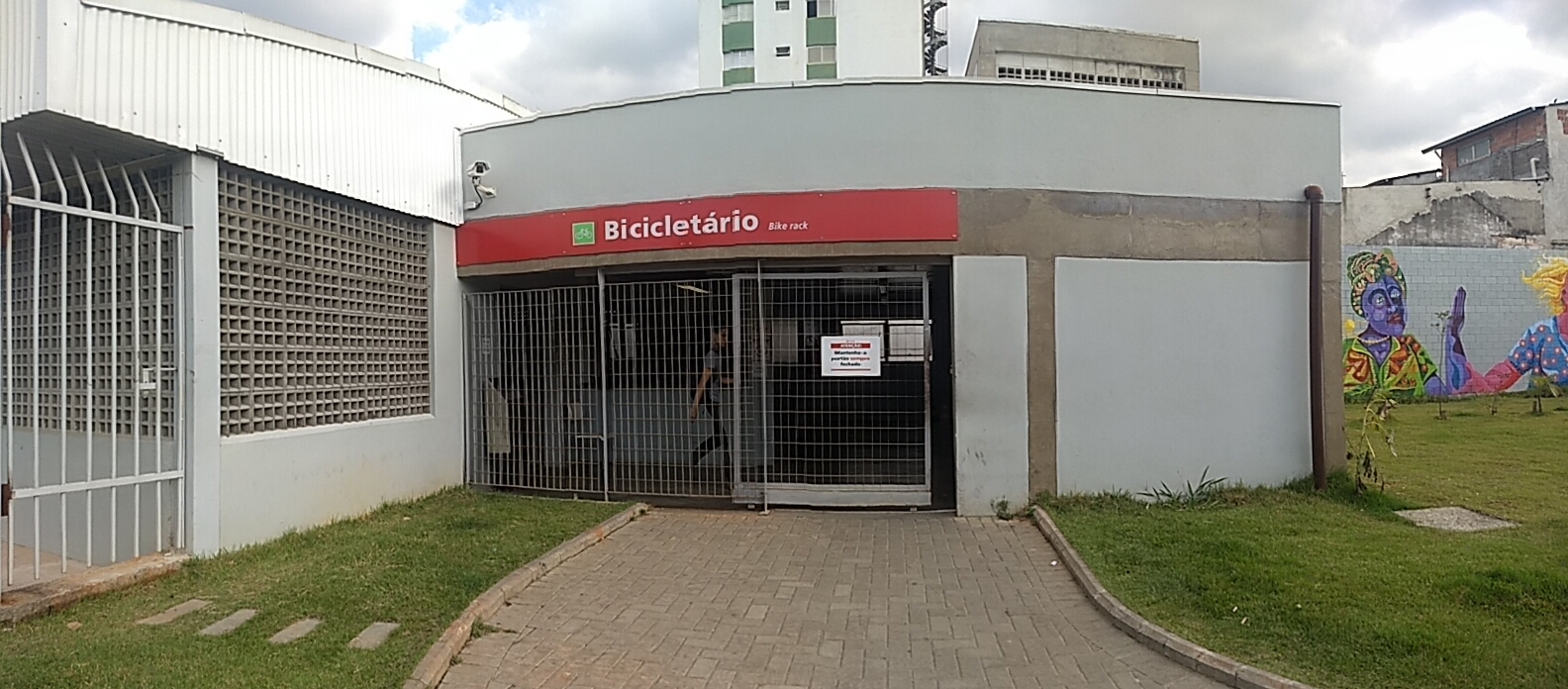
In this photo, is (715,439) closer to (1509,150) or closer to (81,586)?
(81,586)

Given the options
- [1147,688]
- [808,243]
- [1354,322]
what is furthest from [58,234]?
[1354,322]

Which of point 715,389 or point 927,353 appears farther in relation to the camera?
point 715,389

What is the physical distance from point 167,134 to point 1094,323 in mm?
6926

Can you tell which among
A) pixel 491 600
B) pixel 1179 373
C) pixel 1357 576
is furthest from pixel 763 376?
pixel 1357 576

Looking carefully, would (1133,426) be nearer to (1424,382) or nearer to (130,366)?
(130,366)

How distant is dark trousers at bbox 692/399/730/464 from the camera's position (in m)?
8.17

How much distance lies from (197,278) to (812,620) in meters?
4.66

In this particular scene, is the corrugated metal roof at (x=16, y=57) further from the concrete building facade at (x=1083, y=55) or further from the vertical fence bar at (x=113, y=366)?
the concrete building facade at (x=1083, y=55)

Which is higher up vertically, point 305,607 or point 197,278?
point 197,278

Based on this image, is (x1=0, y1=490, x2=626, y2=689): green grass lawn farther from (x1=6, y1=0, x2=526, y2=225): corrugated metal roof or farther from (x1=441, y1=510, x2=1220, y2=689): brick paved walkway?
(x1=6, y1=0, x2=526, y2=225): corrugated metal roof

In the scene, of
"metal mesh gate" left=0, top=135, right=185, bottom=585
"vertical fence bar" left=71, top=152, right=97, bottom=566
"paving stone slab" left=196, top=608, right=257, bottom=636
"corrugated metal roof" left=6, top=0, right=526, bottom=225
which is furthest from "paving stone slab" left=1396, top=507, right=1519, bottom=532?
"vertical fence bar" left=71, top=152, right=97, bottom=566

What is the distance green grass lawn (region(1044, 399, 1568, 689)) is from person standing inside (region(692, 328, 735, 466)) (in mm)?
2924

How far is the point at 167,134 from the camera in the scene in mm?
5781

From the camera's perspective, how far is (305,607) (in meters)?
4.93
